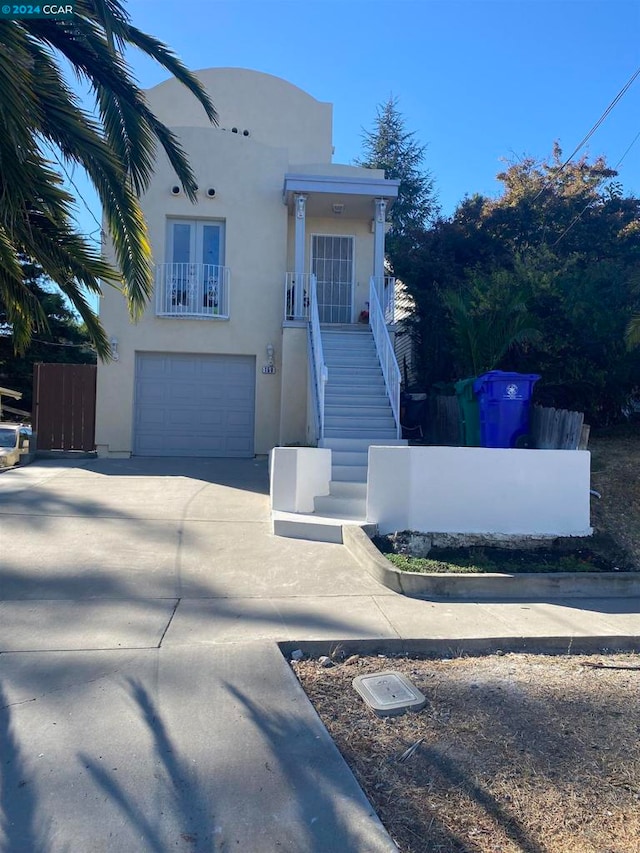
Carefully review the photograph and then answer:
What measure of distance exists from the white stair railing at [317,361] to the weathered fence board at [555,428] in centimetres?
318

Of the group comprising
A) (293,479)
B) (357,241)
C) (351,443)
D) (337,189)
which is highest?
(337,189)

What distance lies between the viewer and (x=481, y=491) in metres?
7.08

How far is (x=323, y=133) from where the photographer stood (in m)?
17.1

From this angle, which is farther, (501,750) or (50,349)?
(50,349)

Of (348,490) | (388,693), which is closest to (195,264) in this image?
(348,490)

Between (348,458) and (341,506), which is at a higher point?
(348,458)

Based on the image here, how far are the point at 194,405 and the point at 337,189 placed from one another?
5.35 metres

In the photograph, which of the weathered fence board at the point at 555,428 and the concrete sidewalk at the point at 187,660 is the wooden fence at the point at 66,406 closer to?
the concrete sidewalk at the point at 187,660

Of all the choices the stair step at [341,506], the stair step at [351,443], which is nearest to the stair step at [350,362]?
the stair step at [351,443]

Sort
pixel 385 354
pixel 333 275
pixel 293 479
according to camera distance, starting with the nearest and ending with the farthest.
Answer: pixel 293 479, pixel 385 354, pixel 333 275

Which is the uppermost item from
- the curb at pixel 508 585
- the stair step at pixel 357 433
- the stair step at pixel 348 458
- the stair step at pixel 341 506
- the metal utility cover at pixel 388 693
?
the stair step at pixel 357 433

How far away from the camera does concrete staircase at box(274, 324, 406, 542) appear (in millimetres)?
7477

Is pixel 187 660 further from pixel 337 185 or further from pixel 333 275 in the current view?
pixel 333 275

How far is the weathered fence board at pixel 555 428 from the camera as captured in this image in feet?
28.0
